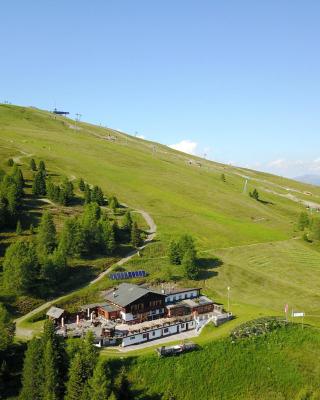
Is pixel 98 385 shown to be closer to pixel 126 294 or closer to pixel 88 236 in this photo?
pixel 126 294

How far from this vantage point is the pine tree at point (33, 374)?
57.2m

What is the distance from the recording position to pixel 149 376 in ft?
211

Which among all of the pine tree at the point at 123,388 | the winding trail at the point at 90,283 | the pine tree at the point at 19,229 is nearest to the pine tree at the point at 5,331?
the winding trail at the point at 90,283

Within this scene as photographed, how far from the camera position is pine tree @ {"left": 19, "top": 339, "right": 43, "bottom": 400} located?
57156mm

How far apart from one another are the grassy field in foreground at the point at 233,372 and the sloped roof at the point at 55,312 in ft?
53.5

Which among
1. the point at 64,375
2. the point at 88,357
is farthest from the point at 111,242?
the point at 88,357

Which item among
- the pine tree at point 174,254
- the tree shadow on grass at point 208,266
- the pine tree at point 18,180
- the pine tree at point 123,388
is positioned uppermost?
the pine tree at point 18,180

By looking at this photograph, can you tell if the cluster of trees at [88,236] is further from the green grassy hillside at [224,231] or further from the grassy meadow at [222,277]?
the green grassy hillside at [224,231]

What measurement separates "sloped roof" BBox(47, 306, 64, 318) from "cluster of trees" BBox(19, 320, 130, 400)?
49.5 feet

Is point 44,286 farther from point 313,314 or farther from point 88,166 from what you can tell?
point 88,166

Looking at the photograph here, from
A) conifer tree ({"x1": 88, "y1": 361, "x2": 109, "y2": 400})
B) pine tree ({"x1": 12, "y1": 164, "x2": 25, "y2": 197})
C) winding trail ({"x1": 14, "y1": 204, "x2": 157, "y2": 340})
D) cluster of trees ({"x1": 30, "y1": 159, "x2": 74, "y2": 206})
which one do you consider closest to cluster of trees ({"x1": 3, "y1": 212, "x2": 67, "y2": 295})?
winding trail ({"x1": 14, "y1": 204, "x2": 157, "y2": 340})

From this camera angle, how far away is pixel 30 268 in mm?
84125

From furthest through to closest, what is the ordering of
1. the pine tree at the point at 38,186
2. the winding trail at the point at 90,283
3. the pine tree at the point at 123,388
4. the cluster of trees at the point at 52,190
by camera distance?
the pine tree at the point at 38,186 → the cluster of trees at the point at 52,190 → the winding trail at the point at 90,283 → the pine tree at the point at 123,388

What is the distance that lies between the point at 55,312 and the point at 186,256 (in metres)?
33.7
